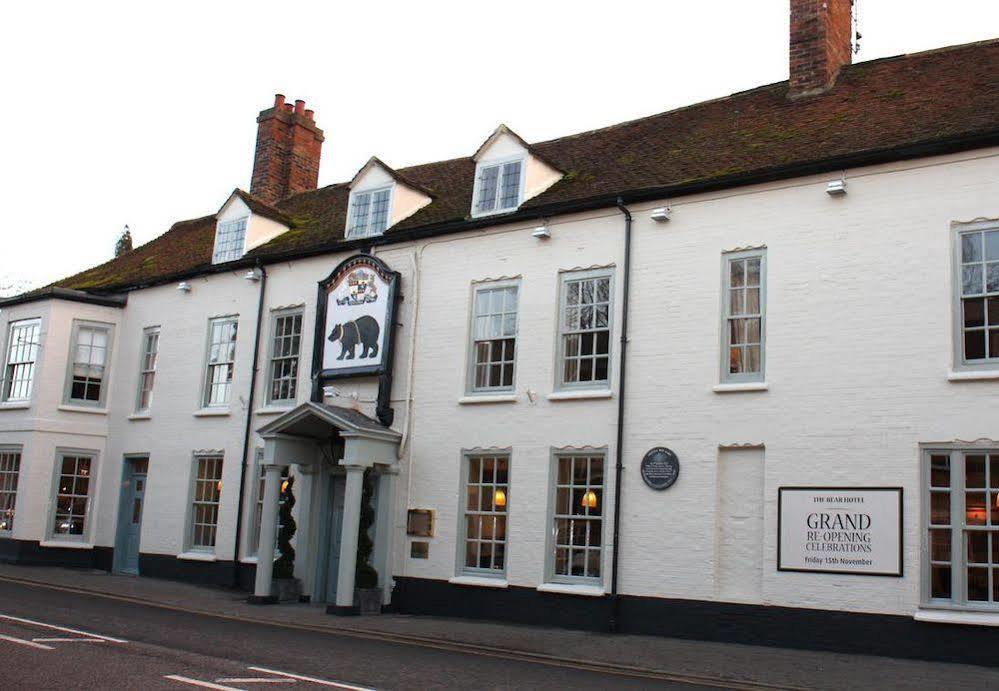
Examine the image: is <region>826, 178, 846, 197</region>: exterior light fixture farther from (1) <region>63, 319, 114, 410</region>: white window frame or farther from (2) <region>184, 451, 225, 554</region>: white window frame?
(1) <region>63, 319, 114, 410</region>: white window frame

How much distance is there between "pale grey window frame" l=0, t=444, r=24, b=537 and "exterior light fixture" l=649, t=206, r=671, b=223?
16.1 m

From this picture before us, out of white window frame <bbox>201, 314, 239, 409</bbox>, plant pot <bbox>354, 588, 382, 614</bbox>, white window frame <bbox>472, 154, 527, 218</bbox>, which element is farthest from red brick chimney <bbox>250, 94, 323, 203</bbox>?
plant pot <bbox>354, 588, 382, 614</bbox>

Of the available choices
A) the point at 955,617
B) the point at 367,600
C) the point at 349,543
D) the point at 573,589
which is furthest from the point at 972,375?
the point at 367,600

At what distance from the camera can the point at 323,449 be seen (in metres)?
20.0

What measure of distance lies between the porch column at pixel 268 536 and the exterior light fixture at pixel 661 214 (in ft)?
26.9

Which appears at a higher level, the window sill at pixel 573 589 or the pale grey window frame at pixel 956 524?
the pale grey window frame at pixel 956 524

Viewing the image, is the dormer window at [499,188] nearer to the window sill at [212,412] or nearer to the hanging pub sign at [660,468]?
the hanging pub sign at [660,468]

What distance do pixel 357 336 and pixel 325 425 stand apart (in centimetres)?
178

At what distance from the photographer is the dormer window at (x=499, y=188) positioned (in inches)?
739

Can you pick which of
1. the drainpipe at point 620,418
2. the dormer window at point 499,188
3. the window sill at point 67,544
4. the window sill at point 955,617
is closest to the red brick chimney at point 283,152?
the window sill at point 67,544

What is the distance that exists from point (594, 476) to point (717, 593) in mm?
2737

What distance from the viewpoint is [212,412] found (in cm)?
2238

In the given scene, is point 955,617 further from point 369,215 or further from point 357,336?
point 369,215

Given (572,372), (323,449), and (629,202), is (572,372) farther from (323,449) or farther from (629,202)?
(323,449)
